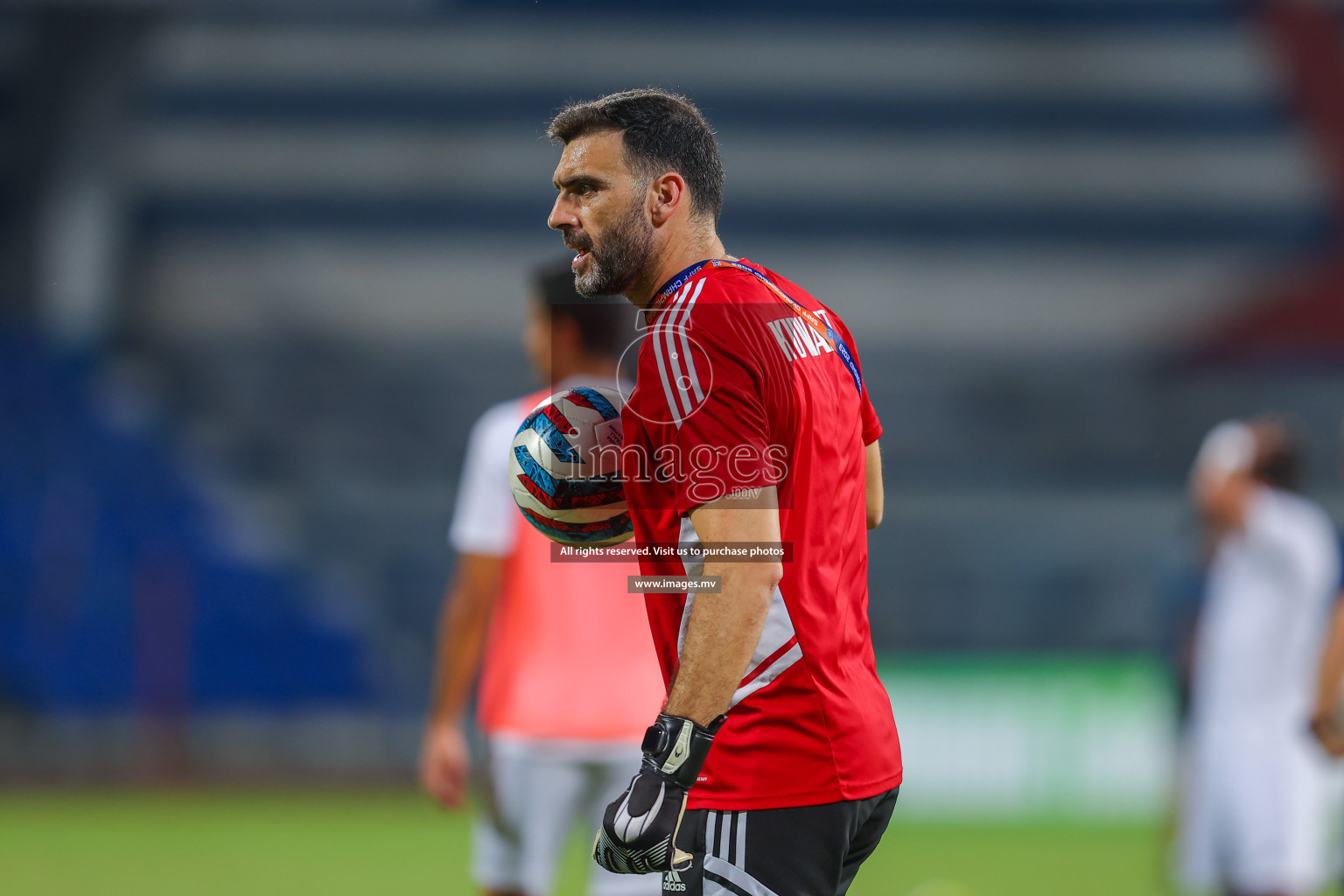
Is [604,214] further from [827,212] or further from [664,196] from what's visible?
[827,212]

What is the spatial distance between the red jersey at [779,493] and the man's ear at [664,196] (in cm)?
12

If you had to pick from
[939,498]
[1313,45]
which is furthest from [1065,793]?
[1313,45]

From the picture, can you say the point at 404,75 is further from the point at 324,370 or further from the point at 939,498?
the point at 939,498

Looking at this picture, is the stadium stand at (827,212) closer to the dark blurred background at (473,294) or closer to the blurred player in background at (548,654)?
the dark blurred background at (473,294)

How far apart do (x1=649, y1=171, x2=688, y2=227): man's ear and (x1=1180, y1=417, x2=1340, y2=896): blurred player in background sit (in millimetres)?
4077

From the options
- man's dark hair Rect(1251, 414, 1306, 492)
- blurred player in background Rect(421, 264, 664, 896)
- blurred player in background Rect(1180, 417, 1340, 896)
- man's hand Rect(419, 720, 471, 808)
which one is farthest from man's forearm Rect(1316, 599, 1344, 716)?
man's hand Rect(419, 720, 471, 808)

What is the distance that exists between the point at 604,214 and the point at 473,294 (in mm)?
17025

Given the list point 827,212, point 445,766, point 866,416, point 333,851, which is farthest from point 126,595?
point 866,416

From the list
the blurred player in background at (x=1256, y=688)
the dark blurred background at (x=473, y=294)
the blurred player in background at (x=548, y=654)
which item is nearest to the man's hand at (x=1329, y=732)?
the blurred player in background at (x=1256, y=688)

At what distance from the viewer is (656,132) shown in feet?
8.82

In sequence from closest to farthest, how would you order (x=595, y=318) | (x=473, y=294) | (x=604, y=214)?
(x=604, y=214) < (x=595, y=318) < (x=473, y=294)

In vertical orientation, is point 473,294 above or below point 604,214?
above

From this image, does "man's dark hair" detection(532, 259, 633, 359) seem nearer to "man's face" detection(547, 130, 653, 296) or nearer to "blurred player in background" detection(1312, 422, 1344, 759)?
"man's face" detection(547, 130, 653, 296)

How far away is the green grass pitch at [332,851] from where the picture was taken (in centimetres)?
805
